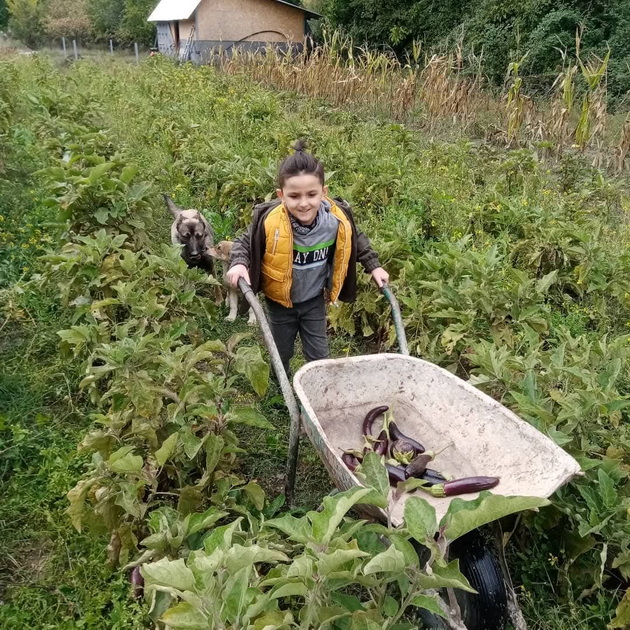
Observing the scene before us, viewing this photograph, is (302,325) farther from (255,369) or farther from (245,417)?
(245,417)

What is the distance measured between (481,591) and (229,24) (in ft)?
108

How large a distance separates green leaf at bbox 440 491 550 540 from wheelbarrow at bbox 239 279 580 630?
1.26ft

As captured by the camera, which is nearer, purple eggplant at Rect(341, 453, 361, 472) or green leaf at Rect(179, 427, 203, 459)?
green leaf at Rect(179, 427, 203, 459)

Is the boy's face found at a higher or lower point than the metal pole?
higher

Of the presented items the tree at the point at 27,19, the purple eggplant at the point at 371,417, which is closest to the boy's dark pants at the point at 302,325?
the purple eggplant at the point at 371,417

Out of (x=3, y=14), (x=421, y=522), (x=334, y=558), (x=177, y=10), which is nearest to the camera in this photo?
(x=334, y=558)

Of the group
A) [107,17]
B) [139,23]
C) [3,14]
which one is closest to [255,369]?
[139,23]

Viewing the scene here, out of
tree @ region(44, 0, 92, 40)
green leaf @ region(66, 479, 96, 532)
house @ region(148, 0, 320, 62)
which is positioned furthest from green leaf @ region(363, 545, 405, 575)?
tree @ region(44, 0, 92, 40)

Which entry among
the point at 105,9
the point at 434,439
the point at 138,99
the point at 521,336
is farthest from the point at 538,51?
the point at 105,9

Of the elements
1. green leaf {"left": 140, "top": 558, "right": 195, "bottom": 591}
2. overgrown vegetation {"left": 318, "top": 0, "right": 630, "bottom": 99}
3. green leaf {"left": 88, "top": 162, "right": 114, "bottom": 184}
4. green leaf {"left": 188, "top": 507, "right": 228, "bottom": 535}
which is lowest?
green leaf {"left": 188, "top": 507, "right": 228, "bottom": 535}

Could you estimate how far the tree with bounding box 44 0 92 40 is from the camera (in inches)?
2347

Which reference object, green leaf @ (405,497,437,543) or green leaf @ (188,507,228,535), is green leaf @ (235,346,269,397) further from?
green leaf @ (405,497,437,543)

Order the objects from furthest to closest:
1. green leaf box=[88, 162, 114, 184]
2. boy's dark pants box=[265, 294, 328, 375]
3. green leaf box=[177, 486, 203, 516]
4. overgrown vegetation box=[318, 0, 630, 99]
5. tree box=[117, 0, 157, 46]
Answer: tree box=[117, 0, 157, 46], overgrown vegetation box=[318, 0, 630, 99], green leaf box=[88, 162, 114, 184], boy's dark pants box=[265, 294, 328, 375], green leaf box=[177, 486, 203, 516]

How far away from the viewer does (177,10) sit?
104ft
